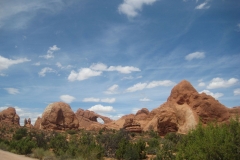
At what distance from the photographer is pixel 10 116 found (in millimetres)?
73875

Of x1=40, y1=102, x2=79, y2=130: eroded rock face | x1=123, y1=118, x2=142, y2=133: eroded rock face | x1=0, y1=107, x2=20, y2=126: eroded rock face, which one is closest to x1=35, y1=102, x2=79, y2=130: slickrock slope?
x1=40, y1=102, x2=79, y2=130: eroded rock face

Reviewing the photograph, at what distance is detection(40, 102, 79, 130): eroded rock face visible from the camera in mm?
54281

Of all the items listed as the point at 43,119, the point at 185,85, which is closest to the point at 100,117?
the point at 43,119

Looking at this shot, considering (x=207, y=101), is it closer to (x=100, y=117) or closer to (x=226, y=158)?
(x=226, y=158)

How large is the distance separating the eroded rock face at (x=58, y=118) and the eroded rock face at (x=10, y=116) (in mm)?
23559

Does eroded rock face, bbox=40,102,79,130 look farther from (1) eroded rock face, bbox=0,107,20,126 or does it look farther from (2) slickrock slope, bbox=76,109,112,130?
(2) slickrock slope, bbox=76,109,112,130

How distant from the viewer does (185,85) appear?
55.1m

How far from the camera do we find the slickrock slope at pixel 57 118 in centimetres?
5428

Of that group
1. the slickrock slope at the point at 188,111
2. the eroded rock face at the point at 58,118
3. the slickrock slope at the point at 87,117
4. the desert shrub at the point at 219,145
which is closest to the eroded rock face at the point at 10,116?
the eroded rock face at the point at 58,118

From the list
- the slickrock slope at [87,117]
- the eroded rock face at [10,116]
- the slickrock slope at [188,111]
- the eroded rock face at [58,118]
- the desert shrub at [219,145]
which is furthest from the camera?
the slickrock slope at [87,117]

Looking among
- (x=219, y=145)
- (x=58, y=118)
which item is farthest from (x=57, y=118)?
(x=219, y=145)

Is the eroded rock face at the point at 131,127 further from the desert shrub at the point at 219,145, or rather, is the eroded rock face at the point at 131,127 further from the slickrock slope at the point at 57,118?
the desert shrub at the point at 219,145

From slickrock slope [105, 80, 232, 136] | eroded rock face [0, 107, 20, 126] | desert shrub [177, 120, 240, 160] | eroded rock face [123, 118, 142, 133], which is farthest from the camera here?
eroded rock face [0, 107, 20, 126]

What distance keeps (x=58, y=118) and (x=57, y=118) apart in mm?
354
